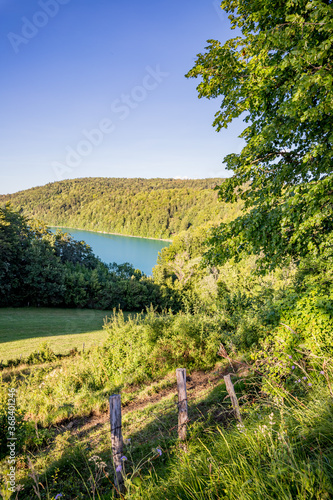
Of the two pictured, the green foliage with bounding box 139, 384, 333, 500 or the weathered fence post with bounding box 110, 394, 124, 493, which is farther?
the weathered fence post with bounding box 110, 394, 124, 493

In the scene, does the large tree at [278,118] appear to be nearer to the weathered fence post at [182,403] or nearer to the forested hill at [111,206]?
the weathered fence post at [182,403]

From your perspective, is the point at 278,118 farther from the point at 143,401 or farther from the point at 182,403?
the point at 143,401

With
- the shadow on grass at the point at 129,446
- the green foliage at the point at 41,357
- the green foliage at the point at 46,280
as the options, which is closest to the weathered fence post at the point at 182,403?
the shadow on grass at the point at 129,446

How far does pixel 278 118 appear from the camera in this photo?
4.49 m

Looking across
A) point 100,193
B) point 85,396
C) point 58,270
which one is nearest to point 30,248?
point 58,270

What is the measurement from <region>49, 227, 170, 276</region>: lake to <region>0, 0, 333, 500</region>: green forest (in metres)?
56.9

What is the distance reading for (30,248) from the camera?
103ft

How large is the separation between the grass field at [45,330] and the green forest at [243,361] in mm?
3497

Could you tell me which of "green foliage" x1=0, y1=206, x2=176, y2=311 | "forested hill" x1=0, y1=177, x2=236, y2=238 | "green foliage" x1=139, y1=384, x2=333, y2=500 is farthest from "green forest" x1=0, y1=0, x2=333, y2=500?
"forested hill" x1=0, y1=177, x2=236, y2=238

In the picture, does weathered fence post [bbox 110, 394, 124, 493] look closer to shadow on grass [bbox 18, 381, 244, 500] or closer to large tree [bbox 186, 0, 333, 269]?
shadow on grass [bbox 18, 381, 244, 500]

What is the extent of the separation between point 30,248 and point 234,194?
1244 inches

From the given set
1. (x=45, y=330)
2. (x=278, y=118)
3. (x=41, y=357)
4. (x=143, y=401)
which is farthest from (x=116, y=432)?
(x=45, y=330)

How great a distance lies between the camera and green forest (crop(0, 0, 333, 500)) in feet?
6.59

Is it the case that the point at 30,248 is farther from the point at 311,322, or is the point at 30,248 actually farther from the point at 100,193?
the point at 100,193
